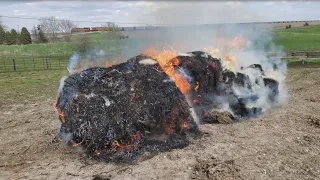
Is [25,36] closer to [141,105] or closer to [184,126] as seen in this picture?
[141,105]

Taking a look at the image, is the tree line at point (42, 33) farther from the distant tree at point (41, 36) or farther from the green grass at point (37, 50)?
the green grass at point (37, 50)

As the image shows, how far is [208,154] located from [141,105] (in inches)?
94.1

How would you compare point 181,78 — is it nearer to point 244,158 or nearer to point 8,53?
point 244,158

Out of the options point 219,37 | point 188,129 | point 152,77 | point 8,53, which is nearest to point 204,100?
point 188,129

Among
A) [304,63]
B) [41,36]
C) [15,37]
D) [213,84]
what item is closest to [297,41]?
[304,63]

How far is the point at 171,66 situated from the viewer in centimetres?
1045

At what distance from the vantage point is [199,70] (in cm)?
1093

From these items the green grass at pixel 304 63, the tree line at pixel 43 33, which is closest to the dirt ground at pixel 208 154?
the green grass at pixel 304 63

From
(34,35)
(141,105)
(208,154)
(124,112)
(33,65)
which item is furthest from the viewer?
(34,35)

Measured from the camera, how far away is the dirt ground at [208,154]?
710 centimetres

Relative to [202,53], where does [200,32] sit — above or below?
above

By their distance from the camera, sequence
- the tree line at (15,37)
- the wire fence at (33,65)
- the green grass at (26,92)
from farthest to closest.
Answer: the tree line at (15,37), the wire fence at (33,65), the green grass at (26,92)

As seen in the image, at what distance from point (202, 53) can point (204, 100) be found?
1992mm

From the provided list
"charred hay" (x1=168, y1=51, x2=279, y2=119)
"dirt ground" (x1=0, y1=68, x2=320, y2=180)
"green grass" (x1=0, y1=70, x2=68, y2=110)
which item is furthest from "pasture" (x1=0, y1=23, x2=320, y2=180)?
"green grass" (x1=0, y1=70, x2=68, y2=110)
